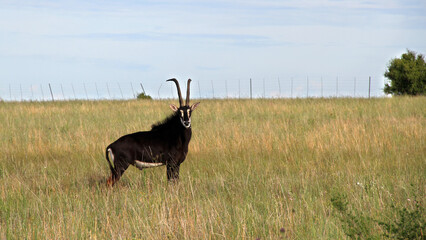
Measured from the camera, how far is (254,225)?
15.3 feet

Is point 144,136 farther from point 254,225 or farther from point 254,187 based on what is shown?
point 254,225

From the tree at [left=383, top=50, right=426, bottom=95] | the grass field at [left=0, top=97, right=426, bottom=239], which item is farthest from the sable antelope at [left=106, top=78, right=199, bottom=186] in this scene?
the tree at [left=383, top=50, right=426, bottom=95]

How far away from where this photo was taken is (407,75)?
41.4 metres

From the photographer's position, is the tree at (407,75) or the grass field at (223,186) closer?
the grass field at (223,186)

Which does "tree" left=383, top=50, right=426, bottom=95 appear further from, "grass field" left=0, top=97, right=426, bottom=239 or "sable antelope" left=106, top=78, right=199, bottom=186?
"sable antelope" left=106, top=78, right=199, bottom=186

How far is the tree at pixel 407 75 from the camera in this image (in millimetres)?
41500

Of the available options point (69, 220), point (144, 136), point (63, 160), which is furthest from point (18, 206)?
point (63, 160)

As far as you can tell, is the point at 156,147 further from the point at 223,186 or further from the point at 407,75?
the point at 407,75

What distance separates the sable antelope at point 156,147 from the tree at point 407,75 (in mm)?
38786

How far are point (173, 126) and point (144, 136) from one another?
19.1 inches

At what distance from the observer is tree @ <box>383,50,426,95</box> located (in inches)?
1634

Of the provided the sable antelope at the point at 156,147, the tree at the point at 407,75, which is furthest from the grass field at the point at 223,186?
the tree at the point at 407,75

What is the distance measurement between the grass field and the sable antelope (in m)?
0.34

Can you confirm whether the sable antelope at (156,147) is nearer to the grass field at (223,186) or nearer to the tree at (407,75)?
the grass field at (223,186)
